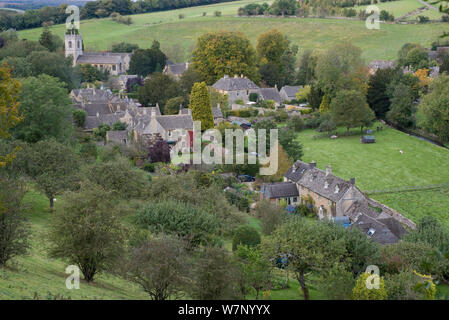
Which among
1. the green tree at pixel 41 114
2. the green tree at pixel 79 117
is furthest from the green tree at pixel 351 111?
the green tree at pixel 41 114

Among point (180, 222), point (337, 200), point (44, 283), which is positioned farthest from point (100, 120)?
point (44, 283)

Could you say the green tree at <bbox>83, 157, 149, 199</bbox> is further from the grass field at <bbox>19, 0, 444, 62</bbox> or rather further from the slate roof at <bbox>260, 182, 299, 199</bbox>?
the grass field at <bbox>19, 0, 444, 62</bbox>

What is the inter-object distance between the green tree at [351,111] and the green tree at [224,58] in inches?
990

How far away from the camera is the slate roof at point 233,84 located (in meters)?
86.5

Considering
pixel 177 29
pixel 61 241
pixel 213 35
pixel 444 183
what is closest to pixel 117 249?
pixel 61 241

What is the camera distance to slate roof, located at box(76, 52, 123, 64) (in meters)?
117

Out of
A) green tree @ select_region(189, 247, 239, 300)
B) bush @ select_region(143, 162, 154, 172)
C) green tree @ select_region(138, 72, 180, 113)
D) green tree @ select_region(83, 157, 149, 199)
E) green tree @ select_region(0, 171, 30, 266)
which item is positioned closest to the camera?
green tree @ select_region(189, 247, 239, 300)

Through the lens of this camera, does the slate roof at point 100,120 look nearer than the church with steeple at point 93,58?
Yes

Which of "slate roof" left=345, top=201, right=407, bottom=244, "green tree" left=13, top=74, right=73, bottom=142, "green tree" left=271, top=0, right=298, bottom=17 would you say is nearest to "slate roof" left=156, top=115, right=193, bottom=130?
"green tree" left=13, top=74, right=73, bottom=142

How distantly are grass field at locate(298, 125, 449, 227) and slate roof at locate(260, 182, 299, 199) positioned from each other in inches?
292

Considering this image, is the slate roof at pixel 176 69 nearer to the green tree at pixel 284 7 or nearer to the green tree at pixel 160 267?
the green tree at pixel 284 7
